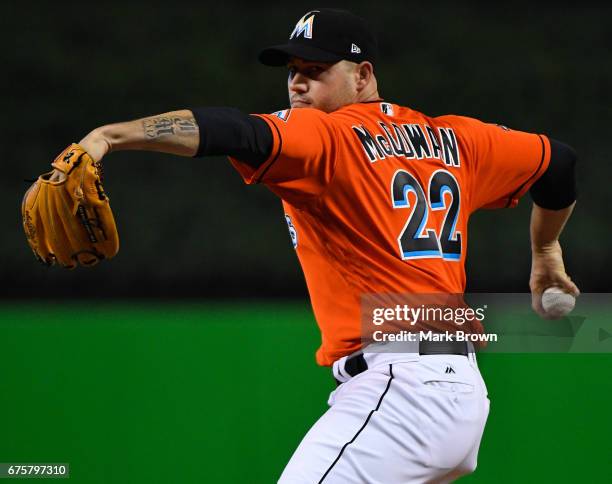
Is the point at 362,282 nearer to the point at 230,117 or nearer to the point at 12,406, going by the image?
the point at 230,117

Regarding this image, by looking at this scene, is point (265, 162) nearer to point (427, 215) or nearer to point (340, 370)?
point (427, 215)

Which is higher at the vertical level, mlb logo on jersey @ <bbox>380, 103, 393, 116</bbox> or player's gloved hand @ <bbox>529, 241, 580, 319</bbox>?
mlb logo on jersey @ <bbox>380, 103, 393, 116</bbox>

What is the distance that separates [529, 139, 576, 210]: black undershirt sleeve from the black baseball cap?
56 centimetres

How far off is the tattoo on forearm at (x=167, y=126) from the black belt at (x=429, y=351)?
689 mm

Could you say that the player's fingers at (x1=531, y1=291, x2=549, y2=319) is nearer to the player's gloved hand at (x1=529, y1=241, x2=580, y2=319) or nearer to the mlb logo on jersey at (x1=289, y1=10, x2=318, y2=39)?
the player's gloved hand at (x1=529, y1=241, x2=580, y2=319)

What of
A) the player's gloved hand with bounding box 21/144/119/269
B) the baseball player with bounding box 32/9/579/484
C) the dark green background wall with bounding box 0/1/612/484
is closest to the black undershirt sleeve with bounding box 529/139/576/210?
the baseball player with bounding box 32/9/579/484

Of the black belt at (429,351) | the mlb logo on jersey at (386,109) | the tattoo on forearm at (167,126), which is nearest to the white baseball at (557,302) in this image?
the black belt at (429,351)

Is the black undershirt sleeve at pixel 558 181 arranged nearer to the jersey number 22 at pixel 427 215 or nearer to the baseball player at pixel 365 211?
the baseball player at pixel 365 211

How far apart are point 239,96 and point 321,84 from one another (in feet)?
6.01

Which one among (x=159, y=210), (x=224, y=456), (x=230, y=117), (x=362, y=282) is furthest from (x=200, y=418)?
(x=230, y=117)

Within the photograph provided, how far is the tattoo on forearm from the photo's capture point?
5.88ft

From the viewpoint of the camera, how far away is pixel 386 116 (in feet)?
7.77

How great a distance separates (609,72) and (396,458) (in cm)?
288

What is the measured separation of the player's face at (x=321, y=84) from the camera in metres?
2.50
